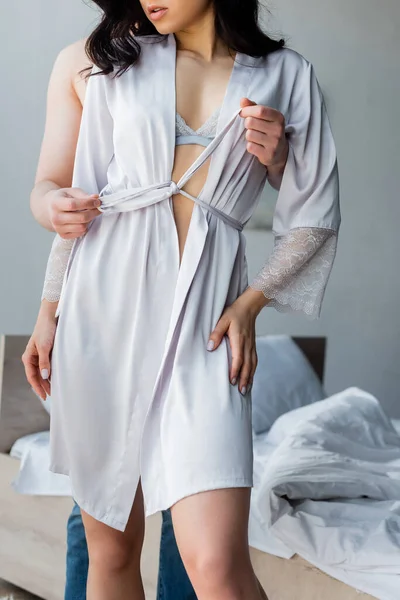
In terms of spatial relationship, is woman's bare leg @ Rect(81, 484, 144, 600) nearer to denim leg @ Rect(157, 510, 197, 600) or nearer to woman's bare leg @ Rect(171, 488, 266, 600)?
woman's bare leg @ Rect(171, 488, 266, 600)

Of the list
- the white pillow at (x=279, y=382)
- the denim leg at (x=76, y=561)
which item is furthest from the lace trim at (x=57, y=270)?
the white pillow at (x=279, y=382)

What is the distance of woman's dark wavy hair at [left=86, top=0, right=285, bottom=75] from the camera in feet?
5.33

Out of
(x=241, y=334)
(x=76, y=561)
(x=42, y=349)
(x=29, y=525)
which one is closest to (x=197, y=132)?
(x=241, y=334)

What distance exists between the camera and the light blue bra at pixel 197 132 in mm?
1562

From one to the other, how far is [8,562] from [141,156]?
6.31 ft

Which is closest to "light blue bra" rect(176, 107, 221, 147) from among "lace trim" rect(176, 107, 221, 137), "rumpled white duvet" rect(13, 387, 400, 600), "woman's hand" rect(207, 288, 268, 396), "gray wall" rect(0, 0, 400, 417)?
"lace trim" rect(176, 107, 221, 137)

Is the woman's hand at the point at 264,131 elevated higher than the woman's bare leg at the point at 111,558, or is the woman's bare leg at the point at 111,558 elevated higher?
the woman's hand at the point at 264,131

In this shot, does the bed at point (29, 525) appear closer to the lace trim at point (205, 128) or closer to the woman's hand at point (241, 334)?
the woman's hand at point (241, 334)

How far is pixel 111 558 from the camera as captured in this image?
63.6 inches

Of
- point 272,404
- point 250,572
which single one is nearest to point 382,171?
point 272,404

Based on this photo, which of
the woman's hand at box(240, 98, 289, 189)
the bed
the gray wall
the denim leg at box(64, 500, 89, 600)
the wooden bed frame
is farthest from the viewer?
the gray wall

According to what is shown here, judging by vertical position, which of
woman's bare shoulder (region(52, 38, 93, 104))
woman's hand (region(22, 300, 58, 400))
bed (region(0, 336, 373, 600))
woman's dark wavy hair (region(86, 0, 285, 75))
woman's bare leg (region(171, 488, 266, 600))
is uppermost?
woman's dark wavy hair (region(86, 0, 285, 75))

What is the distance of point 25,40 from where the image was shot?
3463 millimetres

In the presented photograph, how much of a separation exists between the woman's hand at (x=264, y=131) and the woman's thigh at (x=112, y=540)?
0.66 meters
